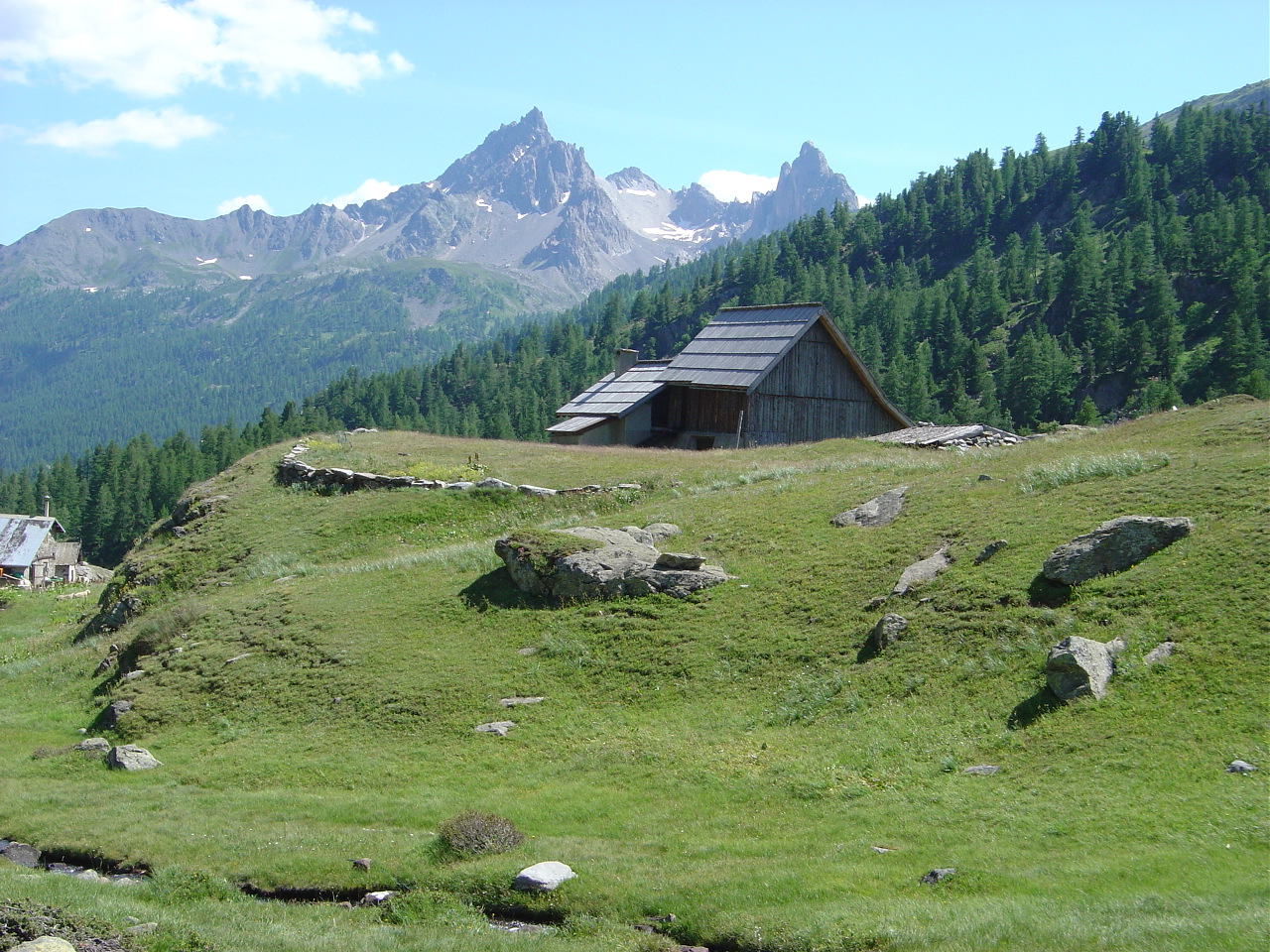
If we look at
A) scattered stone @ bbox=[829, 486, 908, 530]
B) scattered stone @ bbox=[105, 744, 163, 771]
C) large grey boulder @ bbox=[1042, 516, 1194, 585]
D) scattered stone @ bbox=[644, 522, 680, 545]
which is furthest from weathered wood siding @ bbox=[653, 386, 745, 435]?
scattered stone @ bbox=[105, 744, 163, 771]

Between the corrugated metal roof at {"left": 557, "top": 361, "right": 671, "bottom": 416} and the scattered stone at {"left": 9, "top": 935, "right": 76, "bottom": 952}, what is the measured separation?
141ft

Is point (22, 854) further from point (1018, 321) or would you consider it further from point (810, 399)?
point (1018, 321)

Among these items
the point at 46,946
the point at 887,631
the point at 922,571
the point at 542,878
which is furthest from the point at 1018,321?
the point at 46,946

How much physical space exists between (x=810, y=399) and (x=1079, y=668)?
124 ft

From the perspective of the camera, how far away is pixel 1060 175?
7736 inches

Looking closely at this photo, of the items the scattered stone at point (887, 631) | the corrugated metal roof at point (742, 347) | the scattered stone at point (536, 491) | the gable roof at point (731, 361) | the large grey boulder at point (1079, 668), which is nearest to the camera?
the large grey boulder at point (1079, 668)

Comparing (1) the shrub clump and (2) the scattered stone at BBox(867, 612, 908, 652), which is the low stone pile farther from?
(1) the shrub clump

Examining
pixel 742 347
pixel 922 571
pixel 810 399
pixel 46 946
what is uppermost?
pixel 742 347

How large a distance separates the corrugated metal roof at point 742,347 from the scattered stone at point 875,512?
23593 mm

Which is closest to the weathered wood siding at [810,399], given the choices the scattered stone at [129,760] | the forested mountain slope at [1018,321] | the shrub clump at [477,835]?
the scattered stone at [129,760]

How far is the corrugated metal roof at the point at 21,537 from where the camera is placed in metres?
111

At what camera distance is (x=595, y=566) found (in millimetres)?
23375

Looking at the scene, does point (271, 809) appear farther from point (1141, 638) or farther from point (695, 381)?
point (695, 381)

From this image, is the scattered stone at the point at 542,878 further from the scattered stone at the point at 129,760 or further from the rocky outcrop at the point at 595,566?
the scattered stone at the point at 129,760
